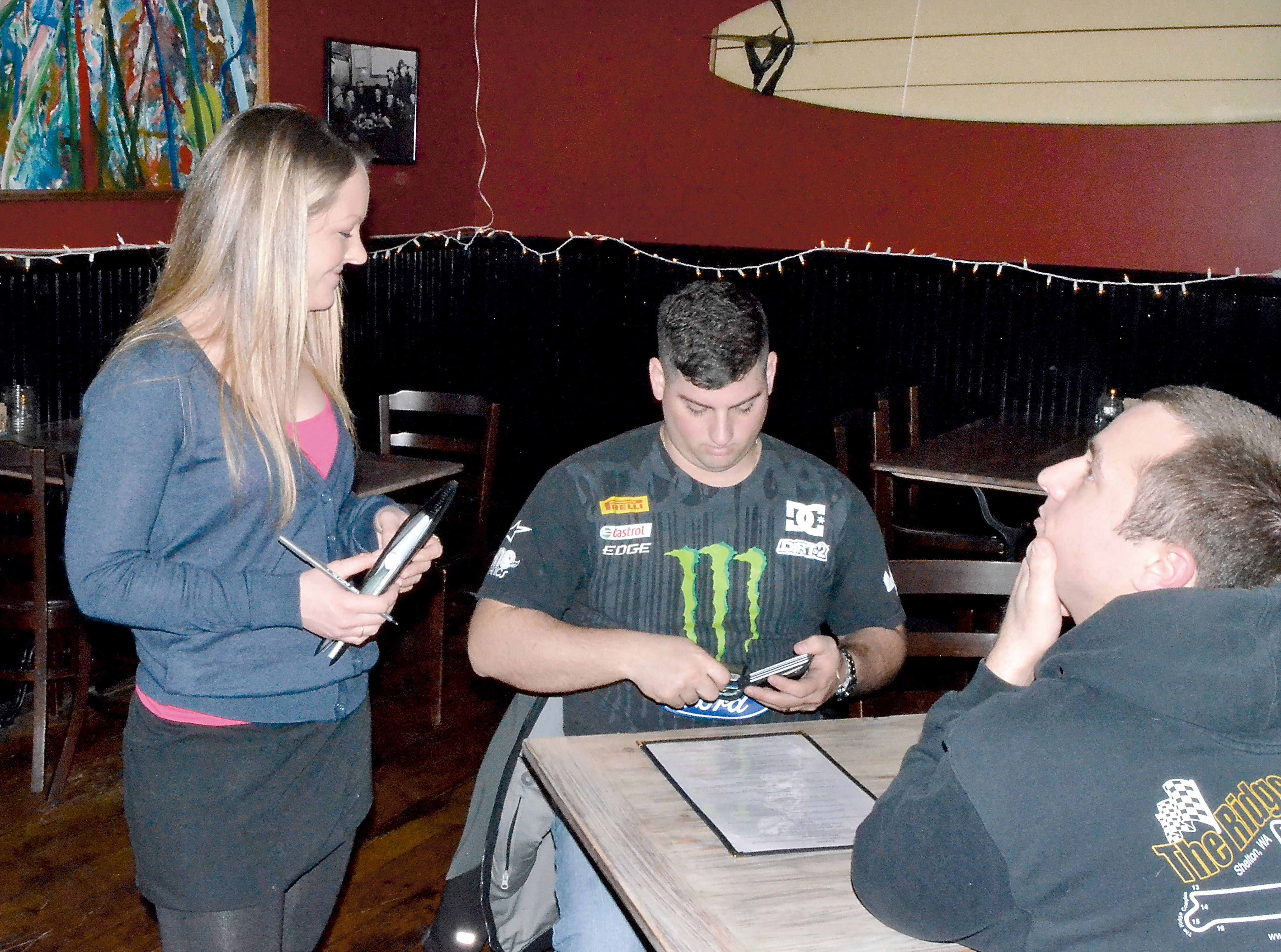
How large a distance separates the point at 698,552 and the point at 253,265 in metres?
0.89

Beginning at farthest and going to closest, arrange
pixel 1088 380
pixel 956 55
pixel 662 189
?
pixel 662 189 → pixel 1088 380 → pixel 956 55

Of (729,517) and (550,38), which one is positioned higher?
(550,38)

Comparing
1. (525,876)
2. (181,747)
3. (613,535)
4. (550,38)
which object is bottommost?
(525,876)

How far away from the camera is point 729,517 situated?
6.61 feet

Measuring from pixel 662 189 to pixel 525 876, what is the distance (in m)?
4.41

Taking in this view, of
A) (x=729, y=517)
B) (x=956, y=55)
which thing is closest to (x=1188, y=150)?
(x=956, y=55)

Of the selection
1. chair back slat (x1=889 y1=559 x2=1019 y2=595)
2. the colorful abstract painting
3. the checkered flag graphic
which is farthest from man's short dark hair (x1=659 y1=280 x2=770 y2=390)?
the colorful abstract painting

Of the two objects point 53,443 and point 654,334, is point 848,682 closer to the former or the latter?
point 53,443

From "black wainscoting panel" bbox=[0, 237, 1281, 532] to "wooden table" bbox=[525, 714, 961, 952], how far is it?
3.34m

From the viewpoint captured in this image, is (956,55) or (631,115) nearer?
(956,55)

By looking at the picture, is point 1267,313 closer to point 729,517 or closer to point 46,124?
point 729,517

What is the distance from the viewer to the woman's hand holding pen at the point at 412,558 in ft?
5.30

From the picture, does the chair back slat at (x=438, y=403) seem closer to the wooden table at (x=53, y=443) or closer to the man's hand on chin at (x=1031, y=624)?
the wooden table at (x=53, y=443)

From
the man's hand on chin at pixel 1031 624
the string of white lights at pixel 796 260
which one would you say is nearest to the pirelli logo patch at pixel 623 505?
the man's hand on chin at pixel 1031 624
